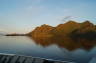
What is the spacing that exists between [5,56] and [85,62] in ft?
57.9

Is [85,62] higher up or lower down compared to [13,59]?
lower down

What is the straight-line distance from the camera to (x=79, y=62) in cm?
2500

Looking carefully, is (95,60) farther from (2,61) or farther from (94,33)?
(94,33)

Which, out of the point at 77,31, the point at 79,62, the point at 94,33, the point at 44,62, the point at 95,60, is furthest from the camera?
the point at 77,31

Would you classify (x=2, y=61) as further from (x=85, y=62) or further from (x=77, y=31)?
(x=77, y=31)

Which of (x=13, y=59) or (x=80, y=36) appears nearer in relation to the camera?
(x=13, y=59)

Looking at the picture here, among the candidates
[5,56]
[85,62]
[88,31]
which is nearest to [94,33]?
[88,31]

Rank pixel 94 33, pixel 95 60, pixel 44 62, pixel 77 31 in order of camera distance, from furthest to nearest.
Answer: pixel 77 31 < pixel 94 33 < pixel 44 62 < pixel 95 60

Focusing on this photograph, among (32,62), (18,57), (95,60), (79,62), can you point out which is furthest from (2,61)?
(79,62)

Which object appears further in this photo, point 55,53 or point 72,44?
point 72,44

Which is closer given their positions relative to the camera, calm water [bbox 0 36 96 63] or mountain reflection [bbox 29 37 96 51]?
calm water [bbox 0 36 96 63]

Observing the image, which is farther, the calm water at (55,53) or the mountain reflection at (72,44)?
the mountain reflection at (72,44)

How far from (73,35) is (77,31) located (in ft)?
22.8

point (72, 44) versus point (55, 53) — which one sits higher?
point (72, 44)
